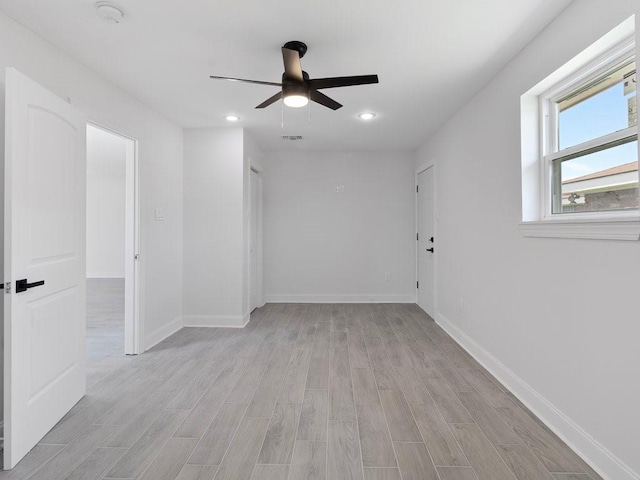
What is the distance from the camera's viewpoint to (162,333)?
3.78 meters

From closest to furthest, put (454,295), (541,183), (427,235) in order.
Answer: (541,183), (454,295), (427,235)

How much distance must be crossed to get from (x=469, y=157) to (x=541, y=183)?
3.47 feet

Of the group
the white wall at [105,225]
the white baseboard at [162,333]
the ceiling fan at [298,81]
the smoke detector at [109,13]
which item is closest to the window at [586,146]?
the ceiling fan at [298,81]

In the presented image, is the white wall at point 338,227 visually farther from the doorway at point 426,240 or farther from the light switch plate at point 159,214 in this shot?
the light switch plate at point 159,214

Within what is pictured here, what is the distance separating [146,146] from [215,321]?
2169 mm

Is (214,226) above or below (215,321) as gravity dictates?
above

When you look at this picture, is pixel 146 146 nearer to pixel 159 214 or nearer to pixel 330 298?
pixel 159 214

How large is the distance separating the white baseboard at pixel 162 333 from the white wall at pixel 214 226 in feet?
0.56

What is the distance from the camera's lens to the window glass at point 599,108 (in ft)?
5.71

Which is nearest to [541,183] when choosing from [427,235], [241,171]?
[427,235]

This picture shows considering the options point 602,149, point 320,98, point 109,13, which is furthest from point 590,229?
point 109,13

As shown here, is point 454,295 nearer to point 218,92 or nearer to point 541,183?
point 541,183

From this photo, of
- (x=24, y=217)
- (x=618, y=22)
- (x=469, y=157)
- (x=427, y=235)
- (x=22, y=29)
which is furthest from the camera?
(x=427, y=235)

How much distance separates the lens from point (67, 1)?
1903mm
